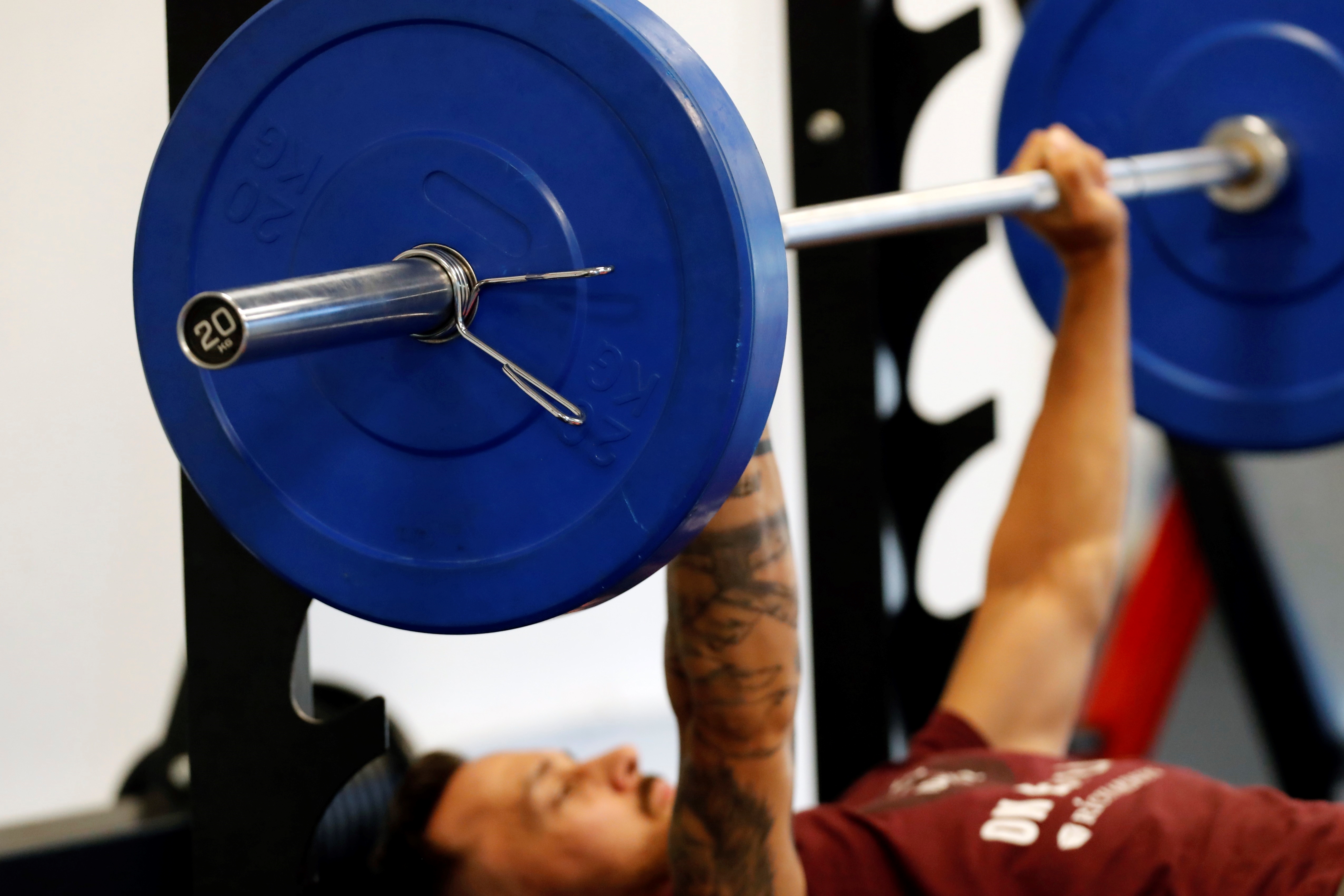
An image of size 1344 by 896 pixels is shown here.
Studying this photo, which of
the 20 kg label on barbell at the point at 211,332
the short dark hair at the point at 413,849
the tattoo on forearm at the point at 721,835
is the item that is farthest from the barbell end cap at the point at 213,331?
the short dark hair at the point at 413,849

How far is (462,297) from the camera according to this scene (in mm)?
720

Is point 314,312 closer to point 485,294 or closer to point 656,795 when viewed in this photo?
point 485,294

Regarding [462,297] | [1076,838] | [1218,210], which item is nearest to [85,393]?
[462,297]

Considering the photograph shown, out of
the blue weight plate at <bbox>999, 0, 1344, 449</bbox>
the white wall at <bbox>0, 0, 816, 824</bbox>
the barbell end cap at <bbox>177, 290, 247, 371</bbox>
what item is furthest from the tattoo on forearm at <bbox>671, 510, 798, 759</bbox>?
the blue weight plate at <bbox>999, 0, 1344, 449</bbox>

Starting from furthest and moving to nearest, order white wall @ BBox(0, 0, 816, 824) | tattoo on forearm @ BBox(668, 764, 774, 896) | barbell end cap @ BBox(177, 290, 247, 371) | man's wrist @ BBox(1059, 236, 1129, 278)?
man's wrist @ BBox(1059, 236, 1129, 278), tattoo on forearm @ BBox(668, 764, 774, 896), white wall @ BBox(0, 0, 816, 824), barbell end cap @ BBox(177, 290, 247, 371)

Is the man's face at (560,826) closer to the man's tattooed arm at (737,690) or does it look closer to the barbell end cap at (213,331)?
the man's tattooed arm at (737,690)

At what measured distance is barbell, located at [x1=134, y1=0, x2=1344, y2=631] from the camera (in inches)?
26.3

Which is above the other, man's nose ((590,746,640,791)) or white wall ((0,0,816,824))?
white wall ((0,0,816,824))

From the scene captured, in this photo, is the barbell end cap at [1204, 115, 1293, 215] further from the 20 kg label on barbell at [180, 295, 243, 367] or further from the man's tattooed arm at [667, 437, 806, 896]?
the 20 kg label on barbell at [180, 295, 243, 367]

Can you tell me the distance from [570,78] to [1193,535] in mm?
2537

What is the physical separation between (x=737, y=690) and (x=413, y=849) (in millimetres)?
484

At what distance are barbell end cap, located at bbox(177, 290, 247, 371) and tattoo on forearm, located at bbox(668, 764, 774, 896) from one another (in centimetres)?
65

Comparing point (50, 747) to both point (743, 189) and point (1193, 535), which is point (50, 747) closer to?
point (743, 189)

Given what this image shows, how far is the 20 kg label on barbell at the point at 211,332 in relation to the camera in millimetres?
579
